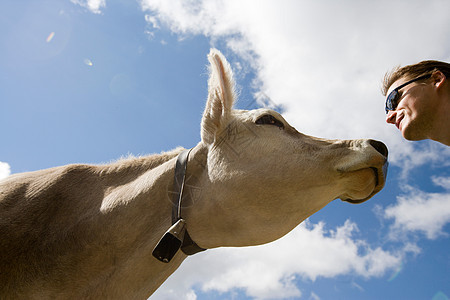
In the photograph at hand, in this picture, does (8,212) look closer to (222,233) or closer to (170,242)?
(170,242)

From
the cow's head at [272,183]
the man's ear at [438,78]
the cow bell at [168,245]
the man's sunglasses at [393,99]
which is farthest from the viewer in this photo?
the man's sunglasses at [393,99]

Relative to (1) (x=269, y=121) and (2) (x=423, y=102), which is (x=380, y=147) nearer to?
(2) (x=423, y=102)

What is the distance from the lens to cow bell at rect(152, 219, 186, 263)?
2.98m

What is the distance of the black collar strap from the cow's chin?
170 cm

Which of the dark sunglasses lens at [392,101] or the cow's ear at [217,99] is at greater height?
the dark sunglasses lens at [392,101]

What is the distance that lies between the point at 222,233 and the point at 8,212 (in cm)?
220

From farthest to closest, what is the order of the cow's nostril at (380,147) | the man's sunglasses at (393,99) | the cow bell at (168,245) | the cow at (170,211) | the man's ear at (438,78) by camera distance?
the man's sunglasses at (393,99), the man's ear at (438,78), the cow's nostril at (380,147), the cow at (170,211), the cow bell at (168,245)

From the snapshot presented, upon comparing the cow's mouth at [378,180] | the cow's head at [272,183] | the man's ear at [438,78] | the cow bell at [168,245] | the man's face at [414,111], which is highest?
the man's ear at [438,78]

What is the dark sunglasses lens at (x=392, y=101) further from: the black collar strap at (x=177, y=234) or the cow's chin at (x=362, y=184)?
the black collar strap at (x=177, y=234)

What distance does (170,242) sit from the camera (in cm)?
301

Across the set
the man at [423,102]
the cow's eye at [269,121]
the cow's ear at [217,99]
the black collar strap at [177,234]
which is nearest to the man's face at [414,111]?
the man at [423,102]

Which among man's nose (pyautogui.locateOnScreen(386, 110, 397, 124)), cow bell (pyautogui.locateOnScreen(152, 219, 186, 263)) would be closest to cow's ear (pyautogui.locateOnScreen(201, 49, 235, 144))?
cow bell (pyautogui.locateOnScreen(152, 219, 186, 263))

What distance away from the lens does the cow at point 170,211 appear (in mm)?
3088

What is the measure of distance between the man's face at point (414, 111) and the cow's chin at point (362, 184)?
971mm
